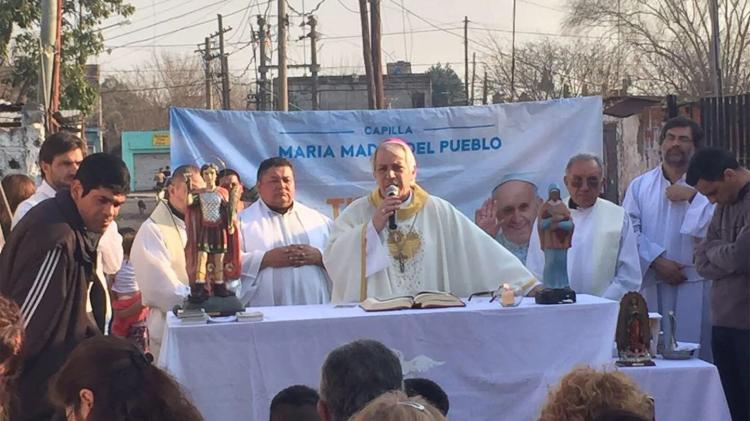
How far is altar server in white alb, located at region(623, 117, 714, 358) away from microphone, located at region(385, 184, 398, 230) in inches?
79.6

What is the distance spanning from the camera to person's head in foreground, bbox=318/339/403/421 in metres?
3.10

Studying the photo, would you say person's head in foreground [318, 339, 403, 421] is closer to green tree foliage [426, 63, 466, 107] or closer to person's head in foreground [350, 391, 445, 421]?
person's head in foreground [350, 391, 445, 421]

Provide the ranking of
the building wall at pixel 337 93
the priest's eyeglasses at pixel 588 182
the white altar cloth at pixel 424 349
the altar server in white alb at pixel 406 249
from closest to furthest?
the white altar cloth at pixel 424 349
the altar server in white alb at pixel 406 249
the priest's eyeglasses at pixel 588 182
the building wall at pixel 337 93

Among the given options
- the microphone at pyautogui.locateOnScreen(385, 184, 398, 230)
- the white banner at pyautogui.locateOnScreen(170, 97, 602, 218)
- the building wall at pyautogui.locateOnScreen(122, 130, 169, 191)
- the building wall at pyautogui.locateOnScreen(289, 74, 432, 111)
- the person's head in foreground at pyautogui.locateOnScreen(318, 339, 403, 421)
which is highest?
the building wall at pyautogui.locateOnScreen(289, 74, 432, 111)

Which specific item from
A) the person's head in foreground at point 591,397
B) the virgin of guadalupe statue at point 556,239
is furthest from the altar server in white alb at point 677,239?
the person's head in foreground at point 591,397

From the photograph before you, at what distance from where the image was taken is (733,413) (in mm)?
5504

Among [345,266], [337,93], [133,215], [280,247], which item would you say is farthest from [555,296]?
[337,93]

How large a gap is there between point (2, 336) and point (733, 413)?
396 cm

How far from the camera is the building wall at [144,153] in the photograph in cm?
5281

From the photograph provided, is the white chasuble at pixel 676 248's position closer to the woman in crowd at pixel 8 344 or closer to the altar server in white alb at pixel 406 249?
the altar server in white alb at pixel 406 249

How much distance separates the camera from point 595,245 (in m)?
5.90

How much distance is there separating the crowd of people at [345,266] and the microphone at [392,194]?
1 centimetres

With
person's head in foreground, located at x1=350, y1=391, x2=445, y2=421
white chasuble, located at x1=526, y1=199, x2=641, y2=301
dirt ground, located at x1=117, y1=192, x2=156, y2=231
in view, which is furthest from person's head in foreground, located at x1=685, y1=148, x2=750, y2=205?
dirt ground, located at x1=117, y1=192, x2=156, y2=231

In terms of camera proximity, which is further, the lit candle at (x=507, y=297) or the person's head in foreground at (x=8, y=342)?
the lit candle at (x=507, y=297)
